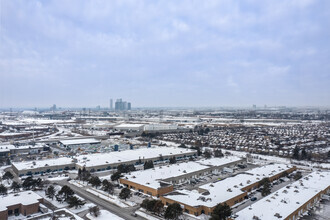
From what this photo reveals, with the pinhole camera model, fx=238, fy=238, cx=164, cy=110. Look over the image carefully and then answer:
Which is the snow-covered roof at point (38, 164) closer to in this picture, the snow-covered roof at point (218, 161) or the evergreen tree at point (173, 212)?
the snow-covered roof at point (218, 161)

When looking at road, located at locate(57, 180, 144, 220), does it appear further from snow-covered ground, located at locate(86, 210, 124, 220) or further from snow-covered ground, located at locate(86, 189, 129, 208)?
snow-covered ground, located at locate(86, 210, 124, 220)

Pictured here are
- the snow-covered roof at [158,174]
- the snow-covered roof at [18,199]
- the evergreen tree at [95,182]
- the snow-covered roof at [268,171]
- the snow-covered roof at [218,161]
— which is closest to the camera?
the snow-covered roof at [18,199]

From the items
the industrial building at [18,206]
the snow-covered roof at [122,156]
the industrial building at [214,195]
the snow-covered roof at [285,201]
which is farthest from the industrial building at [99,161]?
the snow-covered roof at [285,201]

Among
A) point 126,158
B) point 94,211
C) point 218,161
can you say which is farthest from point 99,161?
point 218,161

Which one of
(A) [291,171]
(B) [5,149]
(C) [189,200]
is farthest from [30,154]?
(A) [291,171]

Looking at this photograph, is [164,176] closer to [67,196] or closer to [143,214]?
[143,214]

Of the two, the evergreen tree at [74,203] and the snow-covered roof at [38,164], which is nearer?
the evergreen tree at [74,203]
